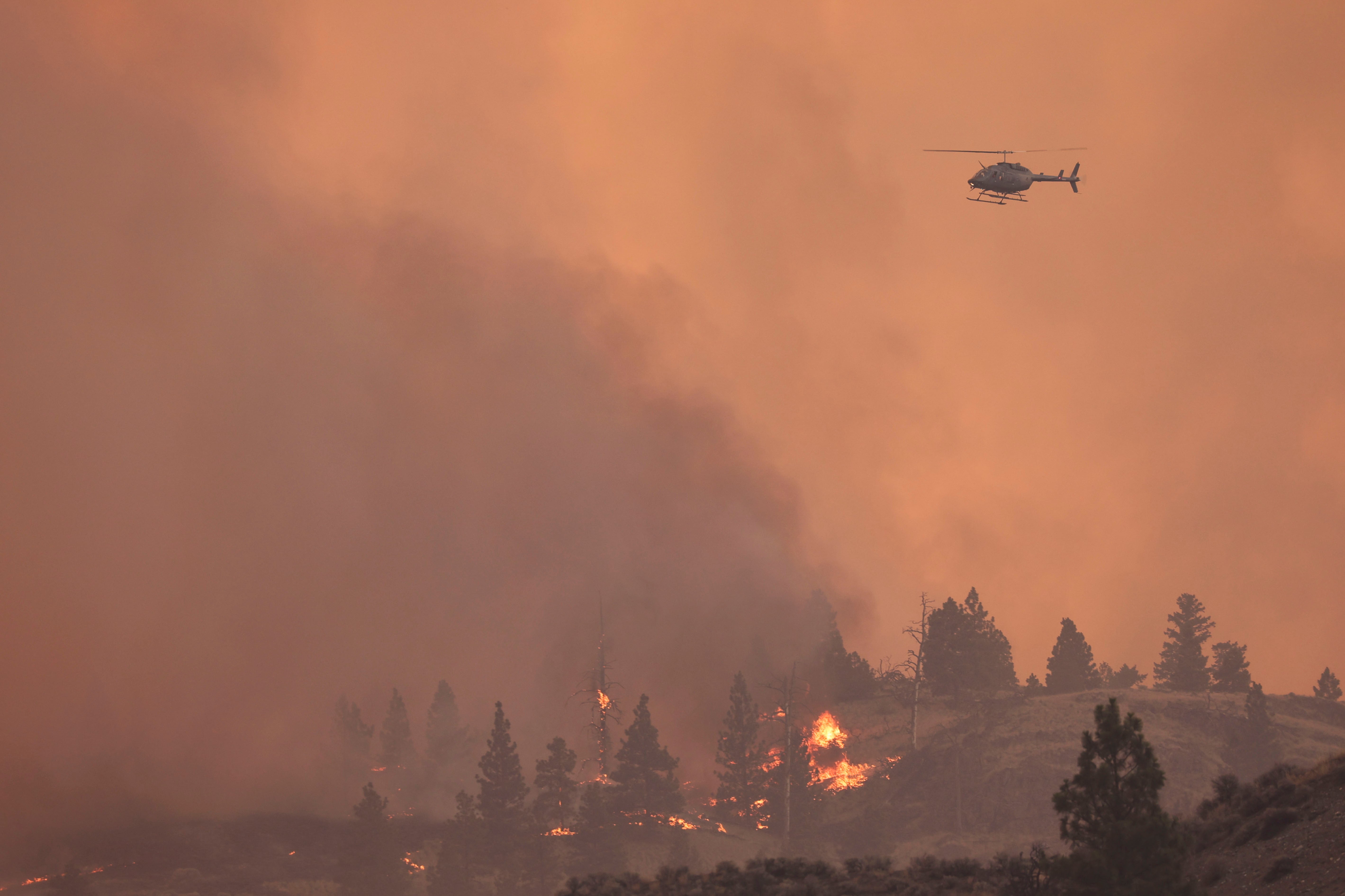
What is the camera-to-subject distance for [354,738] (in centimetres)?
9006

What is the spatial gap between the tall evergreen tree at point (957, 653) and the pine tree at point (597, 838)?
36492 millimetres

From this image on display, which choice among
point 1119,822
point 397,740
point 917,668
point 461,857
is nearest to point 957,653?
point 917,668

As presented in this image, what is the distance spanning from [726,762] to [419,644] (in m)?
93.9

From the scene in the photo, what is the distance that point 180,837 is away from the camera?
7444 centimetres

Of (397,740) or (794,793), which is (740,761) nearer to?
(794,793)

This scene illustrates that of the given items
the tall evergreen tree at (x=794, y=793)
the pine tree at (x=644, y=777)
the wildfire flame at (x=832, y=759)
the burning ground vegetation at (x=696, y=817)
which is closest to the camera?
the burning ground vegetation at (x=696, y=817)

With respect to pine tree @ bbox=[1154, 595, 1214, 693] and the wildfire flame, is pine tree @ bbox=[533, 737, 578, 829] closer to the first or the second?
the wildfire flame

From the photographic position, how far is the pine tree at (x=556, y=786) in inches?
2638

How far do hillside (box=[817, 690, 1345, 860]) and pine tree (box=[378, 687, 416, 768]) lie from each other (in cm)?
4271

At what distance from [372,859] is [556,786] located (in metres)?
14.1

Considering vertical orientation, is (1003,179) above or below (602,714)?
above

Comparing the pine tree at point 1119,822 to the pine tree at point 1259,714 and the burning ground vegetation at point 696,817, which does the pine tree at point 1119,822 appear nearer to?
the burning ground vegetation at point 696,817

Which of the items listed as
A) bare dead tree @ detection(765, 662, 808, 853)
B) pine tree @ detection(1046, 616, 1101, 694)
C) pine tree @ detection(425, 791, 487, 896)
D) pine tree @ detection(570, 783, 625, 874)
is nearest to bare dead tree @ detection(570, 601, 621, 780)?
pine tree @ detection(570, 783, 625, 874)

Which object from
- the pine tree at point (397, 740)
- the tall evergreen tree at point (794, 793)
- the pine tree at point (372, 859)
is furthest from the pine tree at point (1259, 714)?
the pine tree at point (397, 740)
